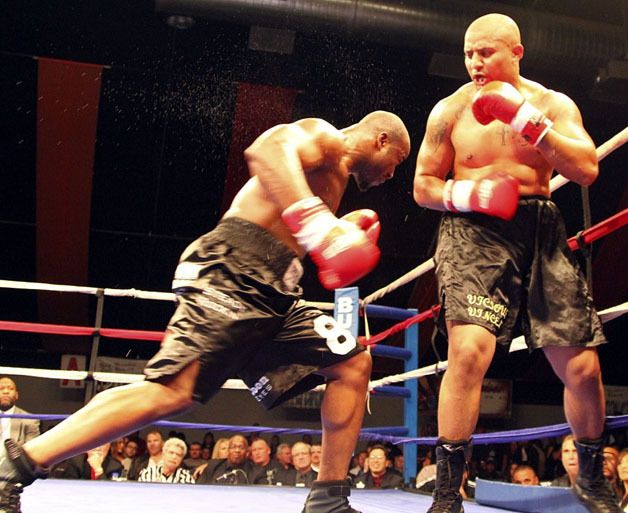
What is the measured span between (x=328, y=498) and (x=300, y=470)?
10.7ft

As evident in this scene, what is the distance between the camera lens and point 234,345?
55.9 inches

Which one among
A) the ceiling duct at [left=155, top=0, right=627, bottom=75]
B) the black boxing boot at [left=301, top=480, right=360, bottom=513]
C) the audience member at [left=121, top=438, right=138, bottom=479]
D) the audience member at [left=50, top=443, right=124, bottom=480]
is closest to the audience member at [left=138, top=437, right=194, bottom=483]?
the audience member at [left=50, top=443, right=124, bottom=480]

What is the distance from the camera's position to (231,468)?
493 cm

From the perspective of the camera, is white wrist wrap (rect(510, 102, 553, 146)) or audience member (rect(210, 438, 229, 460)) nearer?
white wrist wrap (rect(510, 102, 553, 146))

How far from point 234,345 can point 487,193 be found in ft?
1.97

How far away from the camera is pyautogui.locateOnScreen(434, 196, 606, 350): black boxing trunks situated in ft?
5.21

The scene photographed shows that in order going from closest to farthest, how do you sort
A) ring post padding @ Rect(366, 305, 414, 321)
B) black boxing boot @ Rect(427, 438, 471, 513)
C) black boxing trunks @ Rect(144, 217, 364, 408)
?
1. black boxing trunks @ Rect(144, 217, 364, 408)
2. black boxing boot @ Rect(427, 438, 471, 513)
3. ring post padding @ Rect(366, 305, 414, 321)

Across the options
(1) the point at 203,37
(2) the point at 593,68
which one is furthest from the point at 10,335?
(2) the point at 593,68

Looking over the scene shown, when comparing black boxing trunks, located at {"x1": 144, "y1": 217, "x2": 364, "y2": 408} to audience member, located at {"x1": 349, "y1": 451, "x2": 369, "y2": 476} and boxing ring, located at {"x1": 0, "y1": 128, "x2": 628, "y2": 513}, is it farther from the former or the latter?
audience member, located at {"x1": 349, "y1": 451, "x2": 369, "y2": 476}

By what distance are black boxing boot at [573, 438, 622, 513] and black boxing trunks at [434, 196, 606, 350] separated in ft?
0.74

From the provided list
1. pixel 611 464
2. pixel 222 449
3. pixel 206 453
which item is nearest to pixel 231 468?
pixel 222 449

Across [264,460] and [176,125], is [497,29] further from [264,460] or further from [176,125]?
[176,125]

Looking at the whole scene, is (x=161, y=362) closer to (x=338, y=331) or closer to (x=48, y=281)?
(x=338, y=331)

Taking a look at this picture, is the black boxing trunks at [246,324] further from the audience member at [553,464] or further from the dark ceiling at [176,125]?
the audience member at [553,464]
